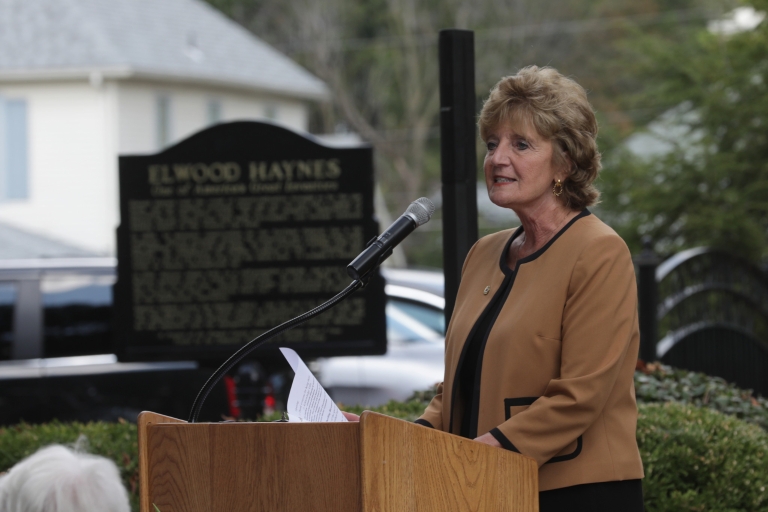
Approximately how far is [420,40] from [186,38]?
14374mm

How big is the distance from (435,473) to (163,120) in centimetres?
2041

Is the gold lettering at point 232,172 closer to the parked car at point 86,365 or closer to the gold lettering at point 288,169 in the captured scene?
the gold lettering at point 288,169

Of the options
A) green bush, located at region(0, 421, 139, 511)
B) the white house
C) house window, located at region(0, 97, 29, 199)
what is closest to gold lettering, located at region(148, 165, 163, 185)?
green bush, located at region(0, 421, 139, 511)

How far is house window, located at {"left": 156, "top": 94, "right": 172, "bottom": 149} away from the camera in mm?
21648

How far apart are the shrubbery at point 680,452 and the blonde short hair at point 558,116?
1.56m

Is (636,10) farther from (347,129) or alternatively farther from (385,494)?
(385,494)

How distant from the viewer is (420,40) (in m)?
36.4

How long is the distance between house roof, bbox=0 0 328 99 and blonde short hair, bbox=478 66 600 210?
18.5 metres

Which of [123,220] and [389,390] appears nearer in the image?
[123,220]

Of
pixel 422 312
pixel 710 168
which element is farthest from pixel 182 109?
pixel 422 312

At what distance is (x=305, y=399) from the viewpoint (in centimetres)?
241

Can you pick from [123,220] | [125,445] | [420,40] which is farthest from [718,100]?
[420,40]

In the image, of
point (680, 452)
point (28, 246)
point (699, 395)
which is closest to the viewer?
point (680, 452)

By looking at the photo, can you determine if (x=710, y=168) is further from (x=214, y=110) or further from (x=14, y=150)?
(x=14, y=150)
